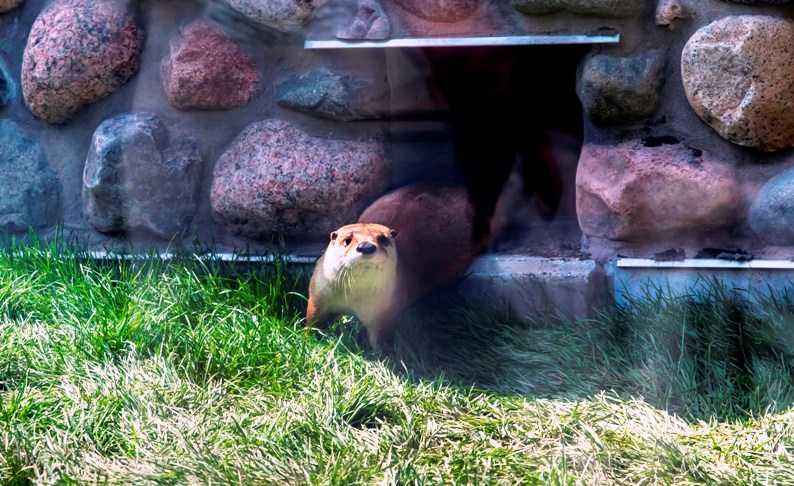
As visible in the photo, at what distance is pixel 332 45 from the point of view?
3670 millimetres

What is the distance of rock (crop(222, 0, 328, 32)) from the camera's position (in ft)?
11.9

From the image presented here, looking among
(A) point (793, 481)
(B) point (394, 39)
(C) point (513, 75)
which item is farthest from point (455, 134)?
(A) point (793, 481)

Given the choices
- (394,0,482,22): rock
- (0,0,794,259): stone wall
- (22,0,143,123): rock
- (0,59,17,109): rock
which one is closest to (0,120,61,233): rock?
(0,0,794,259): stone wall

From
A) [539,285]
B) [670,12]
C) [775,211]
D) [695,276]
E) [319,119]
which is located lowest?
[539,285]

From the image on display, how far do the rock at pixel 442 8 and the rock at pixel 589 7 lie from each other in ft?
0.53

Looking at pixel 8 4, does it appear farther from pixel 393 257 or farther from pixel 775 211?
pixel 775 211

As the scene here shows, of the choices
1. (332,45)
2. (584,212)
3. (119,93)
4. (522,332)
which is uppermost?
(332,45)

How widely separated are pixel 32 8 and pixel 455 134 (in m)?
1.72

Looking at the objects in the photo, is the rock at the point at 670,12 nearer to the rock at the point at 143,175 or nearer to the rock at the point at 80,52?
the rock at the point at 143,175

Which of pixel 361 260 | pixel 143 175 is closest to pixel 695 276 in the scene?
pixel 361 260

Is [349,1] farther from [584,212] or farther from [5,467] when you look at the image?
[5,467]

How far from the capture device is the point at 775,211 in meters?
3.34

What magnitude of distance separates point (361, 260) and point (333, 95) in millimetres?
702

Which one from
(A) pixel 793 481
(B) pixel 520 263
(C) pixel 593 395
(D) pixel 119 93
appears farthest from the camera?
(D) pixel 119 93
